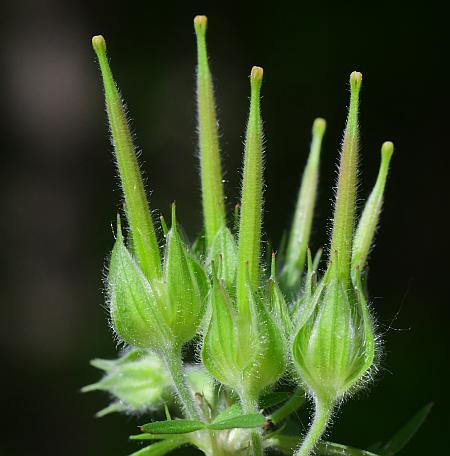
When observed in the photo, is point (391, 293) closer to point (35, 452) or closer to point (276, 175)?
point (276, 175)

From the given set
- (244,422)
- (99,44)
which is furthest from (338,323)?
(99,44)

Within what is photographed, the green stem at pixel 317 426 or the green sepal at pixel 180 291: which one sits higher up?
the green sepal at pixel 180 291

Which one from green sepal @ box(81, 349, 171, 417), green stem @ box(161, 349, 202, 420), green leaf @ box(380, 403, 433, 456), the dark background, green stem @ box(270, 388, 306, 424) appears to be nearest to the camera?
green stem @ box(161, 349, 202, 420)

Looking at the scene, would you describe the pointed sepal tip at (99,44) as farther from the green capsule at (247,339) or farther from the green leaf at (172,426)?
the green leaf at (172,426)

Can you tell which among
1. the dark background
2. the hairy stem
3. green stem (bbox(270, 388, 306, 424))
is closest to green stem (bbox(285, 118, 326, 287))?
green stem (bbox(270, 388, 306, 424))

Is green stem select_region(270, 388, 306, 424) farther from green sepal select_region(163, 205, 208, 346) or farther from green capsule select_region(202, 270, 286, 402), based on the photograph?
green sepal select_region(163, 205, 208, 346)

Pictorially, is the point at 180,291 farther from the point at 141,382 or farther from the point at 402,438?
the point at 402,438

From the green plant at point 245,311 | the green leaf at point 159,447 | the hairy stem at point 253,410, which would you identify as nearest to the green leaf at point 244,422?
the green plant at point 245,311
